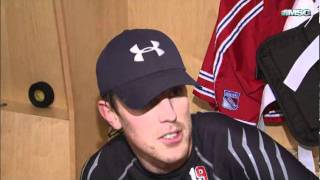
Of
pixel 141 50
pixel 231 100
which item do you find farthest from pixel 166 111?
pixel 231 100

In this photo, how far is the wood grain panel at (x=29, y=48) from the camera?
4.78ft

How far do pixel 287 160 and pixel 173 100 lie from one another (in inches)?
11.5

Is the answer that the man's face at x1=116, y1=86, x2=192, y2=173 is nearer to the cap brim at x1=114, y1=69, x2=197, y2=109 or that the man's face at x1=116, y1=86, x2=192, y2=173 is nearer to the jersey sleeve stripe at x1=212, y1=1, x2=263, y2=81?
the cap brim at x1=114, y1=69, x2=197, y2=109

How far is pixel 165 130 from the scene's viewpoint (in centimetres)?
92

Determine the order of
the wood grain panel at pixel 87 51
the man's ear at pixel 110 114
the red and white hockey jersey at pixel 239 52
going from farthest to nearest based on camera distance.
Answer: the wood grain panel at pixel 87 51, the red and white hockey jersey at pixel 239 52, the man's ear at pixel 110 114

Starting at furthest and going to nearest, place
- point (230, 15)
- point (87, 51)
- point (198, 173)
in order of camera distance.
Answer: point (87, 51) < point (230, 15) < point (198, 173)

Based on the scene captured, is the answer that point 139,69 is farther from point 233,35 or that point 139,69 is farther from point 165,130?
point 233,35

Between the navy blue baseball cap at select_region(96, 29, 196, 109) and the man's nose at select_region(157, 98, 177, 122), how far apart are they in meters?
0.03

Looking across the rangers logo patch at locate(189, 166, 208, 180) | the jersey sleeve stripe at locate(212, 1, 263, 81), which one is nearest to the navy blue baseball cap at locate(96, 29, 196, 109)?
the rangers logo patch at locate(189, 166, 208, 180)

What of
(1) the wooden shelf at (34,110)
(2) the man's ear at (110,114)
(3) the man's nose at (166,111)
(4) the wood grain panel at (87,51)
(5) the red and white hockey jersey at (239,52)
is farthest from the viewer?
(1) the wooden shelf at (34,110)

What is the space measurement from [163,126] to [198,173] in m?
A: 0.19

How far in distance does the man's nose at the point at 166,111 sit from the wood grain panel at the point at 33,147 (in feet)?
2.00

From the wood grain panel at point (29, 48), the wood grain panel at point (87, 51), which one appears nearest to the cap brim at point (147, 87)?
the wood grain panel at point (87, 51)

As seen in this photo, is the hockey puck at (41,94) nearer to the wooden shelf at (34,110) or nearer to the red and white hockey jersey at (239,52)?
the wooden shelf at (34,110)
